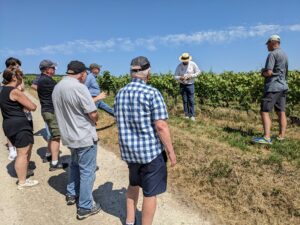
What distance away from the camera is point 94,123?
448cm

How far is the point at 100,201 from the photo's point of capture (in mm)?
4941

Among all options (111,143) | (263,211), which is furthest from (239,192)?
(111,143)

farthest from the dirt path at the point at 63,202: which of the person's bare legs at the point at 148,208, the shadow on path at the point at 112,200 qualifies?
the person's bare legs at the point at 148,208

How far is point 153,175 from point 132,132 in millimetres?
506

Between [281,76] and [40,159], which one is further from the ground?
[281,76]

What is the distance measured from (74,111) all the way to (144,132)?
1175mm

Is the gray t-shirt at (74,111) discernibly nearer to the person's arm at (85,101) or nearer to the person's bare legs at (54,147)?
the person's arm at (85,101)

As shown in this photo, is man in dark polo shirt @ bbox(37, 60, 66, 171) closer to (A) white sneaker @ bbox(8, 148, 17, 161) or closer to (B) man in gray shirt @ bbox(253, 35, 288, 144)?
(A) white sneaker @ bbox(8, 148, 17, 161)

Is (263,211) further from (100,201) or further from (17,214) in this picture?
(17,214)

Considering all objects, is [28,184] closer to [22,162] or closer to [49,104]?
[22,162]

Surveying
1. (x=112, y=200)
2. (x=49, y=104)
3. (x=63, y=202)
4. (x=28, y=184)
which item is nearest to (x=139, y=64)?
(x=112, y=200)

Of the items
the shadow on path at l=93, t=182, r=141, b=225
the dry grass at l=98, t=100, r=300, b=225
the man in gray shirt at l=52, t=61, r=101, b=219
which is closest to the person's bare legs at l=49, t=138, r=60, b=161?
the shadow on path at l=93, t=182, r=141, b=225

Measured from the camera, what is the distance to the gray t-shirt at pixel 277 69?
6.16 meters

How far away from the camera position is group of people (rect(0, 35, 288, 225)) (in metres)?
3.50
